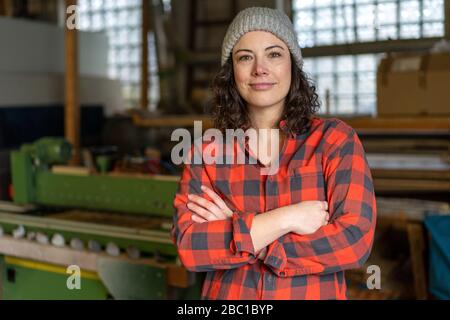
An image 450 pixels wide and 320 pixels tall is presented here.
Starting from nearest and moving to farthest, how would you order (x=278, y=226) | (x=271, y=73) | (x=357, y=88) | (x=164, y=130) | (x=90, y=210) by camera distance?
1. (x=278, y=226)
2. (x=271, y=73)
3. (x=90, y=210)
4. (x=164, y=130)
5. (x=357, y=88)

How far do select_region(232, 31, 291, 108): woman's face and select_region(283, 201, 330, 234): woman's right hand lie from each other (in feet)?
0.87

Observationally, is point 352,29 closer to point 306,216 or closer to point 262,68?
point 262,68

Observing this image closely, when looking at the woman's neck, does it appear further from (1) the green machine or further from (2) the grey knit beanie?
(1) the green machine

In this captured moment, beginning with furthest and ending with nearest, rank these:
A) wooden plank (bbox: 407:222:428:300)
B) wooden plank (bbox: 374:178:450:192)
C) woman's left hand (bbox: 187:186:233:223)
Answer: wooden plank (bbox: 374:178:450:192), wooden plank (bbox: 407:222:428:300), woman's left hand (bbox: 187:186:233:223)

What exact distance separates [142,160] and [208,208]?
1.29 metres

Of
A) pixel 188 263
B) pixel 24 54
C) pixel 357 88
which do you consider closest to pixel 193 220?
pixel 188 263

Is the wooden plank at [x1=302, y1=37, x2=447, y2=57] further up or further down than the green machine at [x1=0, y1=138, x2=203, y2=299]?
further up

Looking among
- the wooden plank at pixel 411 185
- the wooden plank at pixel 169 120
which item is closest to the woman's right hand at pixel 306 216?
the wooden plank at pixel 411 185

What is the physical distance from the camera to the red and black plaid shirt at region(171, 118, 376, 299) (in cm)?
122

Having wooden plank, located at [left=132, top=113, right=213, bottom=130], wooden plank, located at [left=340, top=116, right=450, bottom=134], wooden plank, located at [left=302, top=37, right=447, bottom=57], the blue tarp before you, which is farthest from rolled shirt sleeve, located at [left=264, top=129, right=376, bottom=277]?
wooden plank, located at [left=302, top=37, right=447, bottom=57]

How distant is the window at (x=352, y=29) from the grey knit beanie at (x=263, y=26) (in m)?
5.17

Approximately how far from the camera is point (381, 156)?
12.7 feet
